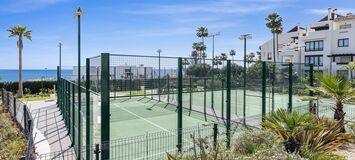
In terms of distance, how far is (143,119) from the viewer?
15320 millimetres

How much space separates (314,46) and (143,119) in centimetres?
3224

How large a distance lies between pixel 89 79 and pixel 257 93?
22.4 feet

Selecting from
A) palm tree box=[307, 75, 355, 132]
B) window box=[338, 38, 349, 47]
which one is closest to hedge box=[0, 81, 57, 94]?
palm tree box=[307, 75, 355, 132]

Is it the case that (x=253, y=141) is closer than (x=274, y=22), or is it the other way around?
(x=253, y=141)

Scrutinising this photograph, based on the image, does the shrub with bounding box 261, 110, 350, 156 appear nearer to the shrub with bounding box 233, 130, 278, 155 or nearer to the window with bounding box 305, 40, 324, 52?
the shrub with bounding box 233, 130, 278, 155

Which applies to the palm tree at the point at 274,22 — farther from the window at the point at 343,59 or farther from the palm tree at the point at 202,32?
the palm tree at the point at 202,32

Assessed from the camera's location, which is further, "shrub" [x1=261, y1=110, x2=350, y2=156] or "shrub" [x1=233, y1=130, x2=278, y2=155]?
"shrub" [x1=261, y1=110, x2=350, y2=156]

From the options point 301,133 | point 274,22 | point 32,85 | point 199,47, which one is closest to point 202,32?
point 199,47

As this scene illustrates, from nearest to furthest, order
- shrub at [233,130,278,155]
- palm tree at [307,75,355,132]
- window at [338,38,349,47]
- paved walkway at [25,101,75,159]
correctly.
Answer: shrub at [233,130,278,155]
paved walkway at [25,101,75,159]
palm tree at [307,75,355,132]
window at [338,38,349,47]

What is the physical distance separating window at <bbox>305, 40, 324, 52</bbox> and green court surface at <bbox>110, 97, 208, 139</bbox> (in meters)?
28.0

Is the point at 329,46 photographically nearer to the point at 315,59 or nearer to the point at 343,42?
the point at 343,42

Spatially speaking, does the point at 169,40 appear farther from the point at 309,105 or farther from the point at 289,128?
the point at 289,128

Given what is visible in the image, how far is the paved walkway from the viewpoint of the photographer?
876 centimetres

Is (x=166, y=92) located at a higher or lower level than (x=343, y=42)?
lower
